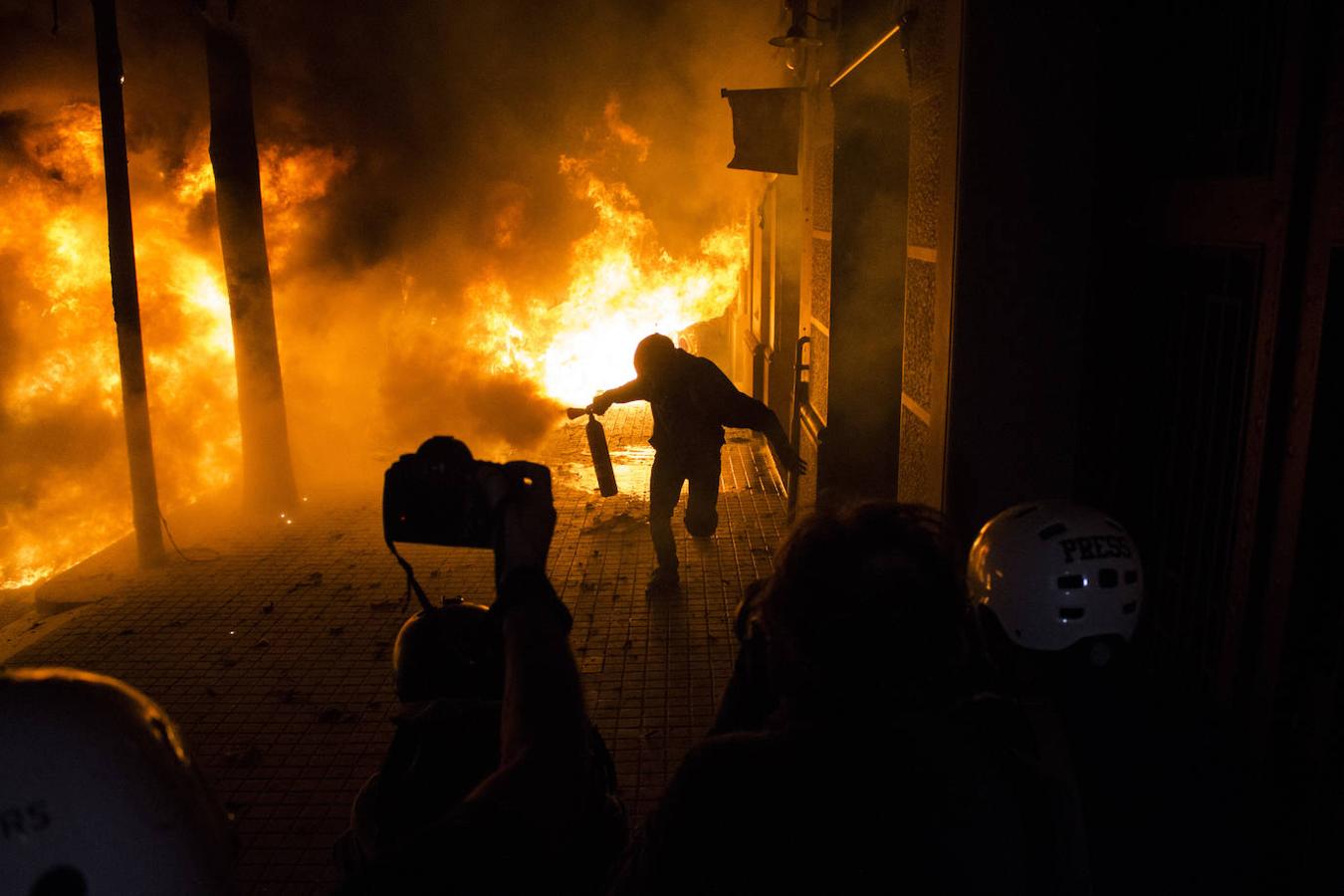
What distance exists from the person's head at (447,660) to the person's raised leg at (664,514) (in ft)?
14.0

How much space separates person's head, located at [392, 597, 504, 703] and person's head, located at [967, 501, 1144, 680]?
1.23 m

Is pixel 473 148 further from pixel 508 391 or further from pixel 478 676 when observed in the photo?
pixel 478 676

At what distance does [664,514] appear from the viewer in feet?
22.4

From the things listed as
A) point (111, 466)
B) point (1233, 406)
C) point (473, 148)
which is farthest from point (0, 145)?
point (1233, 406)

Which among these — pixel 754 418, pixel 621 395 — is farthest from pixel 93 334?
pixel 754 418

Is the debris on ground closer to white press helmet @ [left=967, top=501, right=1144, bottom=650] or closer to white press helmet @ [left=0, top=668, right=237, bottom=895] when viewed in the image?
white press helmet @ [left=967, top=501, right=1144, bottom=650]

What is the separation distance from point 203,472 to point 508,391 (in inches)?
152

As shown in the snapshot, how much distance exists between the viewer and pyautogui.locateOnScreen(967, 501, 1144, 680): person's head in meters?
2.46

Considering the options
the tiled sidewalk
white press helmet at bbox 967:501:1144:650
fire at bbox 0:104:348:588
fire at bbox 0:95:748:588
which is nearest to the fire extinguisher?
the tiled sidewalk

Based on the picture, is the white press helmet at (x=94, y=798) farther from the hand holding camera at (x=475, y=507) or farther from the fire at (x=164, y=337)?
the fire at (x=164, y=337)

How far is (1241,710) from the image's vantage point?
9.48 ft

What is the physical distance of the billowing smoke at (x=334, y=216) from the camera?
1079 centimetres

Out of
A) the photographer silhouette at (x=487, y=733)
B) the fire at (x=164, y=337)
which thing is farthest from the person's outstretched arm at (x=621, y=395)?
the fire at (x=164, y=337)

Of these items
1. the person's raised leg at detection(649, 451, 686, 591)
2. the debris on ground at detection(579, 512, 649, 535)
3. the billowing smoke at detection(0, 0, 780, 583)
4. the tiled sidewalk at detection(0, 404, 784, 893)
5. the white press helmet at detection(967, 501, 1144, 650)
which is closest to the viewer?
the white press helmet at detection(967, 501, 1144, 650)
